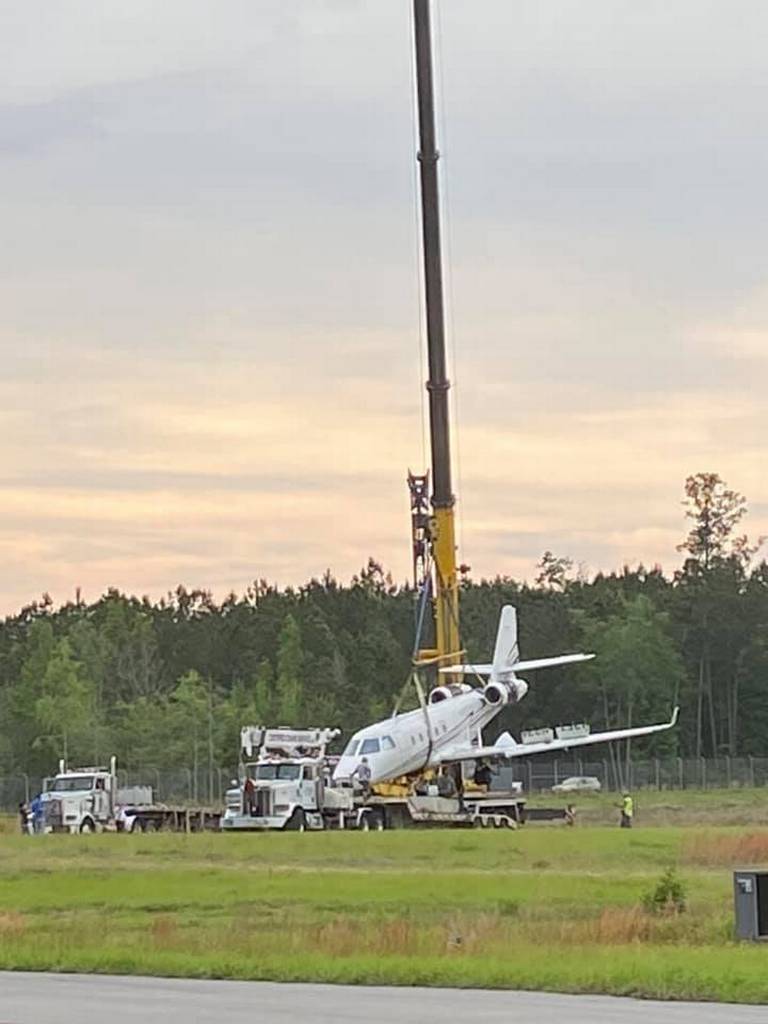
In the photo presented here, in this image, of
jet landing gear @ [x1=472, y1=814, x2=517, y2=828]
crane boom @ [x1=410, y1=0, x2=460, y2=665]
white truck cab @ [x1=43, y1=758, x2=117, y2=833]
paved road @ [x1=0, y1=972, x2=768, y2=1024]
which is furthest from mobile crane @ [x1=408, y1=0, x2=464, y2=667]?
paved road @ [x1=0, y1=972, x2=768, y2=1024]

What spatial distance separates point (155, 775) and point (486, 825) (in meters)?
39.6

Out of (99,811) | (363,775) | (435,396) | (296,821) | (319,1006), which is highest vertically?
(435,396)

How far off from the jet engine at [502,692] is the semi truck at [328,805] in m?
3.53

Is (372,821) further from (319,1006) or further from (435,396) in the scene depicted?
(319,1006)

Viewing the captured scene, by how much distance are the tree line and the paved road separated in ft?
251

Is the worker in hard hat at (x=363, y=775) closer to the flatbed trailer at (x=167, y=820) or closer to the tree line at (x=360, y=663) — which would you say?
the flatbed trailer at (x=167, y=820)

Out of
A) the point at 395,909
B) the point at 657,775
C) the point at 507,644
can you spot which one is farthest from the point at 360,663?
the point at 395,909

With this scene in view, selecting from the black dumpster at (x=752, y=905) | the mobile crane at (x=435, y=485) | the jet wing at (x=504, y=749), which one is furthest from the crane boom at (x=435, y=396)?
the black dumpster at (x=752, y=905)

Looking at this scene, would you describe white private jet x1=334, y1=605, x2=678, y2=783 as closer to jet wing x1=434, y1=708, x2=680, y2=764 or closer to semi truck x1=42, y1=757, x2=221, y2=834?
jet wing x1=434, y1=708, x2=680, y2=764

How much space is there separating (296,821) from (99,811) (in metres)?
9.36

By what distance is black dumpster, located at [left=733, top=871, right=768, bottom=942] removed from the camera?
23344mm

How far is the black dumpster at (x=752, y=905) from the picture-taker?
23.3 meters

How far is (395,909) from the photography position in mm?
30250

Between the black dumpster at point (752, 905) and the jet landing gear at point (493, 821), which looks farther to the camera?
the jet landing gear at point (493, 821)
